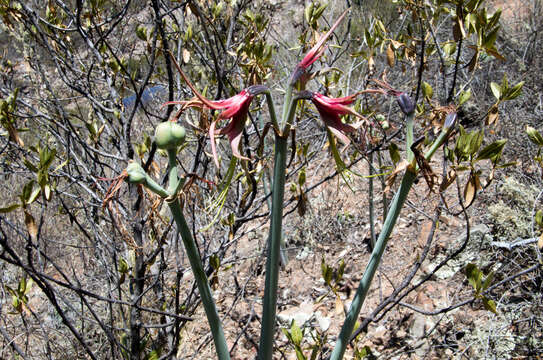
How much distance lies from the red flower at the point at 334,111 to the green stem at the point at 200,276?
0.32 m

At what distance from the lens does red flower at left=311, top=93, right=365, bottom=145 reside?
793 millimetres

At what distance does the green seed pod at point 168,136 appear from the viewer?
79 cm

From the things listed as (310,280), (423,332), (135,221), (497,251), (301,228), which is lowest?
(423,332)

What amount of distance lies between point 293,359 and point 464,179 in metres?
2.24

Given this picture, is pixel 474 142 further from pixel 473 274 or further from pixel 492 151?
pixel 473 274

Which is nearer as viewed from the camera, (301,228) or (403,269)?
(403,269)

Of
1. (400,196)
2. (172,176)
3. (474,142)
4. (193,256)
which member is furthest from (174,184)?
(474,142)

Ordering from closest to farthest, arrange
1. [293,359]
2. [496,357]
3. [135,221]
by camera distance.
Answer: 1. [135,221]
2. [496,357]
3. [293,359]

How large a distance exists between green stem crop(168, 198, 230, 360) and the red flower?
1.06 feet

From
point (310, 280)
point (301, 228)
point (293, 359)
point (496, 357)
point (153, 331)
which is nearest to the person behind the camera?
point (496, 357)

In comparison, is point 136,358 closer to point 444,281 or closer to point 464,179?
point 444,281

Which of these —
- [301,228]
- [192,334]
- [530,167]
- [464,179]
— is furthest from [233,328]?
[530,167]

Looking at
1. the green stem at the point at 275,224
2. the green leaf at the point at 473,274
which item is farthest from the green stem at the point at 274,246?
the green leaf at the point at 473,274

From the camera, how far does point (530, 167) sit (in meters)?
3.79
